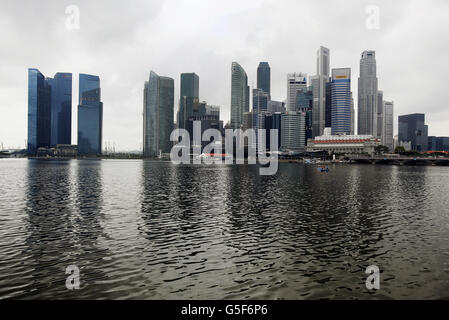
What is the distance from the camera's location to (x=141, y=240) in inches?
1232

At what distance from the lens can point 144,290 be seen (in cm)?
2002

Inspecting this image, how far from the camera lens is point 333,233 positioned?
35.2m

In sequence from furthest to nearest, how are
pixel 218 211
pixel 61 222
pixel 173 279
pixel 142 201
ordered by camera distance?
pixel 142 201
pixel 218 211
pixel 61 222
pixel 173 279

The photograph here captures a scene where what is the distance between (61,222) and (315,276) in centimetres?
3197

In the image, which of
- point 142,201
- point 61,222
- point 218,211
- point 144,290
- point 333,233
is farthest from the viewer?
point 142,201

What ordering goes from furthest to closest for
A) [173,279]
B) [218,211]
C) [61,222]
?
[218,211], [61,222], [173,279]

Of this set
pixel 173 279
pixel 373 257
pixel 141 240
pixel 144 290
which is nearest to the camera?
pixel 144 290
